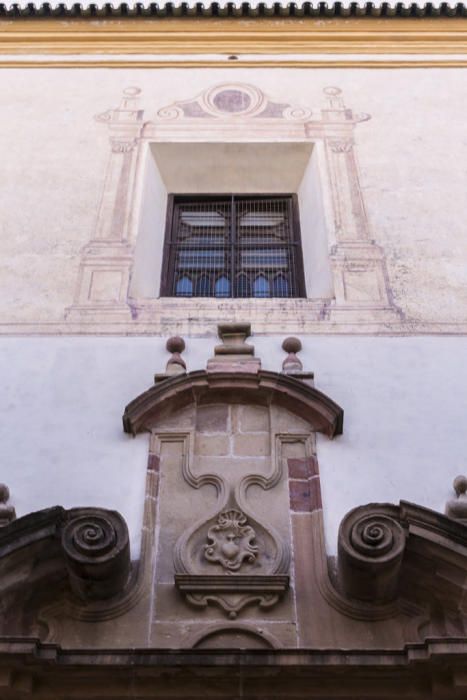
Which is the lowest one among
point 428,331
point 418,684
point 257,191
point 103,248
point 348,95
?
point 418,684

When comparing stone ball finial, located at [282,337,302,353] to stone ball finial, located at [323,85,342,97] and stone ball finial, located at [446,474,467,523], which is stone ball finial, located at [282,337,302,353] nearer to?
stone ball finial, located at [446,474,467,523]

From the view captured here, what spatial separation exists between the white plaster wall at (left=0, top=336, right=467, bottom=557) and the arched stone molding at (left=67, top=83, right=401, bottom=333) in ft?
0.92

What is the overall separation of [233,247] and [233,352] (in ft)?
6.03

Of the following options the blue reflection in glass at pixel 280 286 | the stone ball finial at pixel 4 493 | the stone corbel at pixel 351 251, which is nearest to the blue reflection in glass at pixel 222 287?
the blue reflection in glass at pixel 280 286

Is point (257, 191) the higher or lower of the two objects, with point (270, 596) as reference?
higher

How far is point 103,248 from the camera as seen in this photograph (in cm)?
812

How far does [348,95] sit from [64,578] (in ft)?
19.2

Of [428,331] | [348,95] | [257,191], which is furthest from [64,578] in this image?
[348,95]

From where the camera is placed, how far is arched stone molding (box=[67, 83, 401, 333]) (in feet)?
24.8

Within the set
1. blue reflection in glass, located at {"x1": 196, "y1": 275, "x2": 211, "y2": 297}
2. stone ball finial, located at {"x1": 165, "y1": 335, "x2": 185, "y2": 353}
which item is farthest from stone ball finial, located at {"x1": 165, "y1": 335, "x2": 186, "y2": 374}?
blue reflection in glass, located at {"x1": 196, "y1": 275, "x2": 211, "y2": 297}

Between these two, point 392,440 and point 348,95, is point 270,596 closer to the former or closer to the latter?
point 392,440

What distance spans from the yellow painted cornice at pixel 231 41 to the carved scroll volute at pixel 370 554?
599 cm

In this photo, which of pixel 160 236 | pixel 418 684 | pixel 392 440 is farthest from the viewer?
pixel 160 236

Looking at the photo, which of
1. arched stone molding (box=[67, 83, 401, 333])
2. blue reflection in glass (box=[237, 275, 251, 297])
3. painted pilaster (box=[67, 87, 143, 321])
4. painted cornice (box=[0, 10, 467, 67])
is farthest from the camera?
painted cornice (box=[0, 10, 467, 67])
